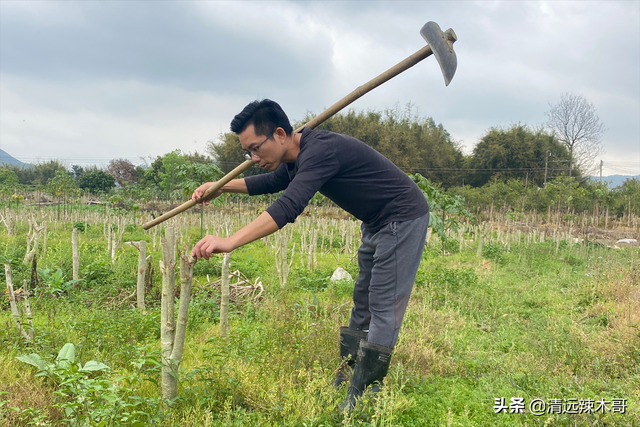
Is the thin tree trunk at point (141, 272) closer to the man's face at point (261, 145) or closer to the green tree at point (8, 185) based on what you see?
the man's face at point (261, 145)

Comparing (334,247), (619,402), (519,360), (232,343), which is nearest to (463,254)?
(334,247)

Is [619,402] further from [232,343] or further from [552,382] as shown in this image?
[232,343]

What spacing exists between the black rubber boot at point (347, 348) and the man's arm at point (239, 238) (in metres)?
1.41

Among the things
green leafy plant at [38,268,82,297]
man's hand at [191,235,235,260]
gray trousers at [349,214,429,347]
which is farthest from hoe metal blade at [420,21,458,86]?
green leafy plant at [38,268,82,297]

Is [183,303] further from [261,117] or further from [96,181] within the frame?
[96,181]

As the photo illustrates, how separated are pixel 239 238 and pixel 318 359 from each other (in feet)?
5.42

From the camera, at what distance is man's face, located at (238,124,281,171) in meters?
2.37

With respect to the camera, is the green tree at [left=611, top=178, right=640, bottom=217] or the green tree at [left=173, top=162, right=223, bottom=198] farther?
the green tree at [left=611, top=178, right=640, bottom=217]

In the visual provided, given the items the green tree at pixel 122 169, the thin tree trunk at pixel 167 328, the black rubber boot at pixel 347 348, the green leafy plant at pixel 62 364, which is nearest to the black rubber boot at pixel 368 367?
the black rubber boot at pixel 347 348

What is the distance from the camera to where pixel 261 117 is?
2.35 metres

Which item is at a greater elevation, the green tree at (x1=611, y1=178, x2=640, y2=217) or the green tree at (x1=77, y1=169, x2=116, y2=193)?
the green tree at (x1=611, y1=178, x2=640, y2=217)

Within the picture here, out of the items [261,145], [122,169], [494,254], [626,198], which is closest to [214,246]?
[261,145]

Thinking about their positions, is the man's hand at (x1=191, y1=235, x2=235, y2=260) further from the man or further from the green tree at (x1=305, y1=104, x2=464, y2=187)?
the green tree at (x1=305, y1=104, x2=464, y2=187)

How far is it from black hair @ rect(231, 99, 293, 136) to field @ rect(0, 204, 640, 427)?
1432 millimetres
